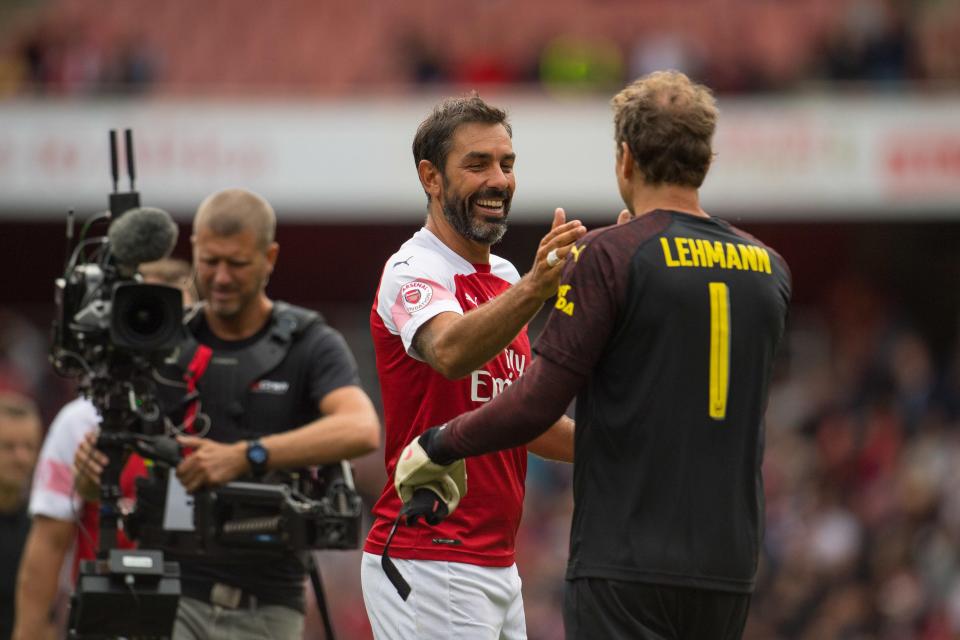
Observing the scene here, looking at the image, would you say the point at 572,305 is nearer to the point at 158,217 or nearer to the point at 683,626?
the point at 683,626

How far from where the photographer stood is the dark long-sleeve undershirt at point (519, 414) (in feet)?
13.5

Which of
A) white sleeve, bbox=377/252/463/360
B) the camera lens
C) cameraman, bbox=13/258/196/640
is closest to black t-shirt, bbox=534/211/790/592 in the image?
white sleeve, bbox=377/252/463/360

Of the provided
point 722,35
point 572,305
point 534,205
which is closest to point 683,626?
point 572,305

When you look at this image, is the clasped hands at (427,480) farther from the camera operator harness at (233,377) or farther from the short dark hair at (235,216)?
the short dark hair at (235,216)

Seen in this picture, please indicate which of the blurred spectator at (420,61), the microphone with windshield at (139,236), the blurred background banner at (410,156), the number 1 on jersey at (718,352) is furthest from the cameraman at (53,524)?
the blurred spectator at (420,61)

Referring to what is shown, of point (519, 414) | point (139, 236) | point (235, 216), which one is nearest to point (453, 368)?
point (519, 414)

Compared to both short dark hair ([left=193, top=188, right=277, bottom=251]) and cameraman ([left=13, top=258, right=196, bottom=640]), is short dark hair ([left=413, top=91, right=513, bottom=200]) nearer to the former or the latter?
short dark hair ([left=193, top=188, right=277, bottom=251])

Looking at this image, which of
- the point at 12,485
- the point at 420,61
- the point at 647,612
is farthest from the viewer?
the point at 420,61

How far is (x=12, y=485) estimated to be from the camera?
7.46m

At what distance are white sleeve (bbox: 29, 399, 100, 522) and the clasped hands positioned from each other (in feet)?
7.01

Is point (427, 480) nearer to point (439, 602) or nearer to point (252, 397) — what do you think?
point (439, 602)

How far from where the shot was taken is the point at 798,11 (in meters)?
19.5

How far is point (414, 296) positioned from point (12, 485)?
335 centimetres

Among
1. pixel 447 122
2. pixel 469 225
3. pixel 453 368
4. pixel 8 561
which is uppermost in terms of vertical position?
pixel 447 122
